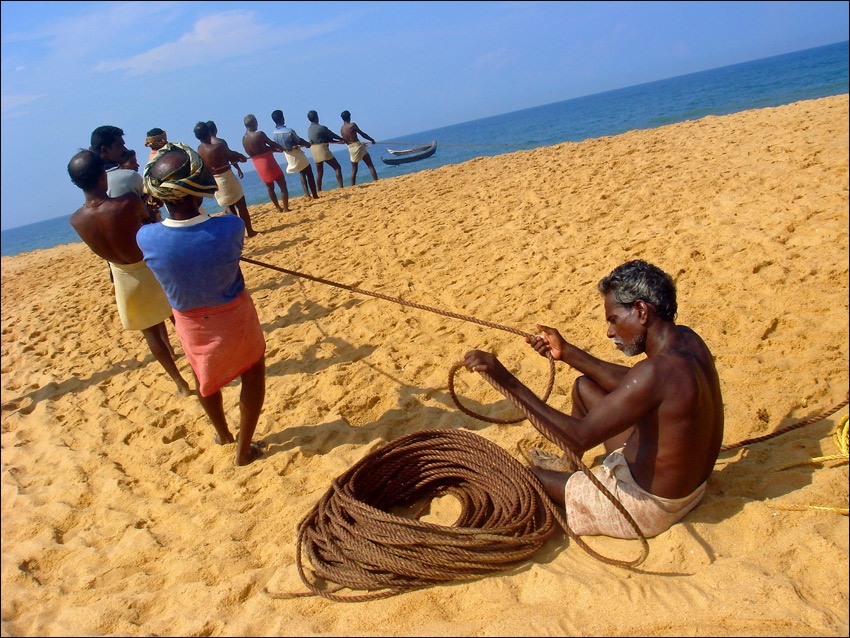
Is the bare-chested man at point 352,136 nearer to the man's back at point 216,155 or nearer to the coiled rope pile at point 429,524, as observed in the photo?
the man's back at point 216,155

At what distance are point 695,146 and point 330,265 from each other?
537 centimetres

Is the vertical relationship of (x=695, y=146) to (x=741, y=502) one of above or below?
above

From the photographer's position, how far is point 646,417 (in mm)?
2047

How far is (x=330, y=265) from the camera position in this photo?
22.1 ft

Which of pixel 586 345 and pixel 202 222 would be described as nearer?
pixel 202 222

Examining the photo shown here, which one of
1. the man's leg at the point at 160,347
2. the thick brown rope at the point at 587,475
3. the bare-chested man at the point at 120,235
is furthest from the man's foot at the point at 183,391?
the thick brown rope at the point at 587,475

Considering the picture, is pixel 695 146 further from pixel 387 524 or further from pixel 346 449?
pixel 387 524

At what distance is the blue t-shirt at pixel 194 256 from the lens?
259 cm

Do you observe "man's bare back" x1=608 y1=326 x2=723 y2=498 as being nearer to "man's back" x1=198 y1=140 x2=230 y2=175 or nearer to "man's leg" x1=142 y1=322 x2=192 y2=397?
"man's leg" x1=142 y1=322 x2=192 y2=397

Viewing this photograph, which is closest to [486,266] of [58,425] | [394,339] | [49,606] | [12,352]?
[394,339]

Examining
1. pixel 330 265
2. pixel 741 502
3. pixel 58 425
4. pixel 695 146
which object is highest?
pixel 695 146

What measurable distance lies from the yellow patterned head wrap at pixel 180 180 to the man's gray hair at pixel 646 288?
185cm

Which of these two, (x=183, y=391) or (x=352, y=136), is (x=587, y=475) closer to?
(x=183, y=391)

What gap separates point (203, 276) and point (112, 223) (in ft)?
3.97
